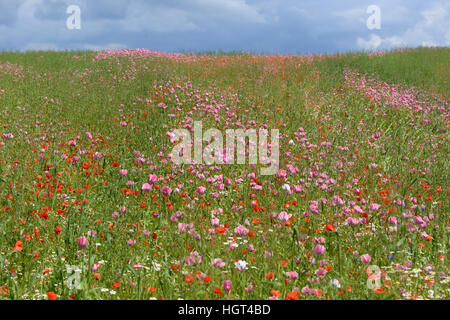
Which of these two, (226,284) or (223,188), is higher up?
(223,188)

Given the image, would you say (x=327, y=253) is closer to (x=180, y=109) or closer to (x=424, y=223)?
(x=424, y=223)

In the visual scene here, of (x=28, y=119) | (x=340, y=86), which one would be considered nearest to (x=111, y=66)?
(x=28, y=119)

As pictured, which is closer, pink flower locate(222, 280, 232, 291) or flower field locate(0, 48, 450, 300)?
pink flower locate(222, 280, 232, 291)

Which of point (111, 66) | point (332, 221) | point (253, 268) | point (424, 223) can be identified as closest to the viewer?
point (253, 268)

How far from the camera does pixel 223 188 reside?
17.9 ft

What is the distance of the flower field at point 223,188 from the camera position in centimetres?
320

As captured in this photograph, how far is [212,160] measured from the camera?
264 inches

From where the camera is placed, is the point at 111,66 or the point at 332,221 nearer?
the point at 332,221

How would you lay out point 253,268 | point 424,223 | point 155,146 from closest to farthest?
point 253,268, point 424,223, point 155,146

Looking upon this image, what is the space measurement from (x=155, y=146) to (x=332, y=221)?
423cm

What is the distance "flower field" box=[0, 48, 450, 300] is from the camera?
3201mm

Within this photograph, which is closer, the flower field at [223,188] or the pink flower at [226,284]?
the pink flower at [226,284]

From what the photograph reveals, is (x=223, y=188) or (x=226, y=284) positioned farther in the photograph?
(x=223, y=188)

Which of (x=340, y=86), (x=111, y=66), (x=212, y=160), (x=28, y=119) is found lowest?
(x=212, y=160)
